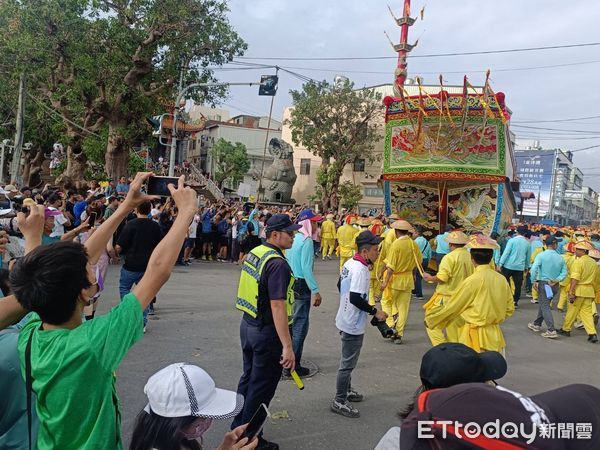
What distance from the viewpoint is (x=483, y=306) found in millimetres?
4539

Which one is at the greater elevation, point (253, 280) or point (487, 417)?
point (487, 417)

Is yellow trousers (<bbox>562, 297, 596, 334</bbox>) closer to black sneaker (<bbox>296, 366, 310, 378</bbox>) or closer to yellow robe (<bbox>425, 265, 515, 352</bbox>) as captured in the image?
yellow robe (<bbox>425, 265, 515, 352</bbox>)

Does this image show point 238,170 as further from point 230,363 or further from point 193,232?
point 230,363

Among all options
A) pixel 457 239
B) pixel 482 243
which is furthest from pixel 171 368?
pixel 457 239

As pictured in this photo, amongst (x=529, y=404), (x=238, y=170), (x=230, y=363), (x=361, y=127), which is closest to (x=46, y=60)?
(x=230, y=363)

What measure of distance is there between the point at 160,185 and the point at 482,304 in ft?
11.3

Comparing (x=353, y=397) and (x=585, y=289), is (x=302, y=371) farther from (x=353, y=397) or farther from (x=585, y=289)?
(x=585, y=289)

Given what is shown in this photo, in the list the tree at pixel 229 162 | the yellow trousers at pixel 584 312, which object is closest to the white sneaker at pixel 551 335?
the yellow trousers at pixel 584 312

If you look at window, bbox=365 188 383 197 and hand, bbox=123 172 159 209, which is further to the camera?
window, bbox=365 188 383 197

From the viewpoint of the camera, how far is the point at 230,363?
546 centimetres

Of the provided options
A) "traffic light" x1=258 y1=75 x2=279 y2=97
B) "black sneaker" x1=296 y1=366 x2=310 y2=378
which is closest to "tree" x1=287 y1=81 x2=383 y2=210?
"traffic light" x1=258 y1=75 x2=279 y2=97

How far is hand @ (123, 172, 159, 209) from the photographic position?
2.29 m

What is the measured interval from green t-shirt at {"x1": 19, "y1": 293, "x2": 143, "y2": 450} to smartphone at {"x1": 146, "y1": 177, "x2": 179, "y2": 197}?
0.90 metres

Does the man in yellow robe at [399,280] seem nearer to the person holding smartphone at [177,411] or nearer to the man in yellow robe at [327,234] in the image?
the person holding smartphone at [177,411]
